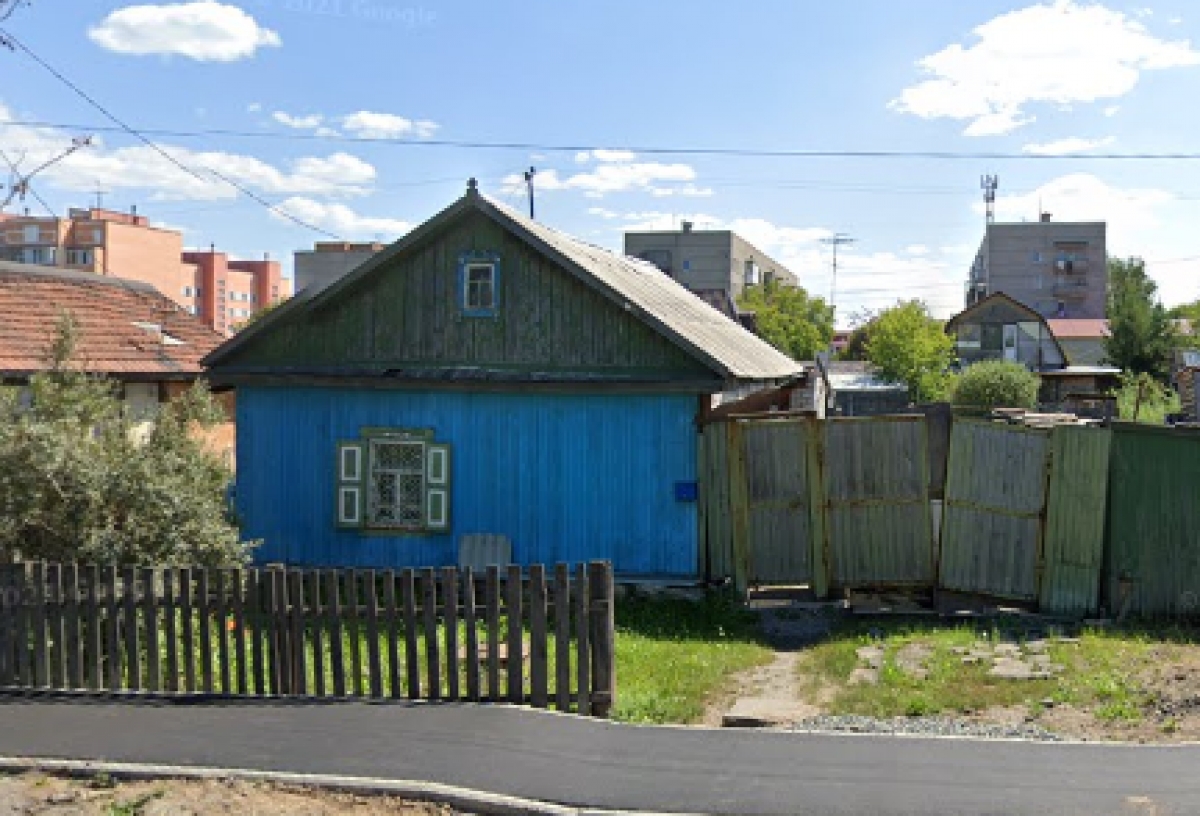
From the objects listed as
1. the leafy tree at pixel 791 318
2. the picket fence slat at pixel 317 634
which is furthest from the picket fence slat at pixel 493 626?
the leafy tree at pixel 791 318

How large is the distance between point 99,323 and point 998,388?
3151cm

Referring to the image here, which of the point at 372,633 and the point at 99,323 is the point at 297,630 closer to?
the point at 372,633

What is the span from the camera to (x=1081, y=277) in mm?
99062

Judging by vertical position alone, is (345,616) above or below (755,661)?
above

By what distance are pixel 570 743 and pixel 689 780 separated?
40.9 inches

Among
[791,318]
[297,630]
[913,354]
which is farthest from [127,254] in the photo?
[297,630]

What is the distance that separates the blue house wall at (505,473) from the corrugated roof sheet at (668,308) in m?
1.07

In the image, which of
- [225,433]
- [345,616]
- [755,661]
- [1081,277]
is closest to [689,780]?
[345,616]

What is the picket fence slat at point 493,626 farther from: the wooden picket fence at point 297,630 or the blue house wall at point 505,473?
the blue house wall at point 505,473

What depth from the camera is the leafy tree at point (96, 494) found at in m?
9.97

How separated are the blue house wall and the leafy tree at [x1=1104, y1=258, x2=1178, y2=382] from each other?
48.1 m

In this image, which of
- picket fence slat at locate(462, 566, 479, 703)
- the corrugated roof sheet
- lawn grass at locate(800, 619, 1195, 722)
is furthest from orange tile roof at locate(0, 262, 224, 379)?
lawn grass at locate(800, 619, 1195, 722)

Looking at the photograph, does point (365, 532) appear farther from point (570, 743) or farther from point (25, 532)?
point (570, 743)

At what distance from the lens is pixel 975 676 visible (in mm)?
10188
